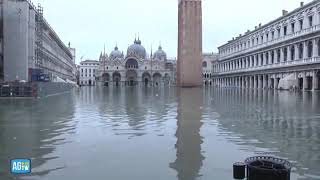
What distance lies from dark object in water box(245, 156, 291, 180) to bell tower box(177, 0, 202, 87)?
80679mm

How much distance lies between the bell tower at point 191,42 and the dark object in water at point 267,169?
265ft

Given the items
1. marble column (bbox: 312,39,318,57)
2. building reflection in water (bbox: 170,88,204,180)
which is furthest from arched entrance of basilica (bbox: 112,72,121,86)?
building reflection in water (bbox: 170,88,204,180)

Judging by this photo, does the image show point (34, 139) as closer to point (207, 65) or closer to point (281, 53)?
point (281, 53)

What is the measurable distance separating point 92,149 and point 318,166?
6.26 meters

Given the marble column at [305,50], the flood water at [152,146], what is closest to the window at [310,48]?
the marble column at [305,50]

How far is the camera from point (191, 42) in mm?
87688

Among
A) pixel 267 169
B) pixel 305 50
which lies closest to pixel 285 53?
pixel 305 50

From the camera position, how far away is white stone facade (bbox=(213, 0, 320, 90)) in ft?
208

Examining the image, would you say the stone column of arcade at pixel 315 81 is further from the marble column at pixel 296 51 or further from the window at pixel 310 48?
the marble column at pixel 296 51

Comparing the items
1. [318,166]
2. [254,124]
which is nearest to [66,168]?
[318,166]

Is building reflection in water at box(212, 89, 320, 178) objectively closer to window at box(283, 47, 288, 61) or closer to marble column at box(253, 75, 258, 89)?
window at box(283, 47, 288, 61)

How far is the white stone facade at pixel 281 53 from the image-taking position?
208 ft

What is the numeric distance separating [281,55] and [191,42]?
813 inches

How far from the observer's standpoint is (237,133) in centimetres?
1483
